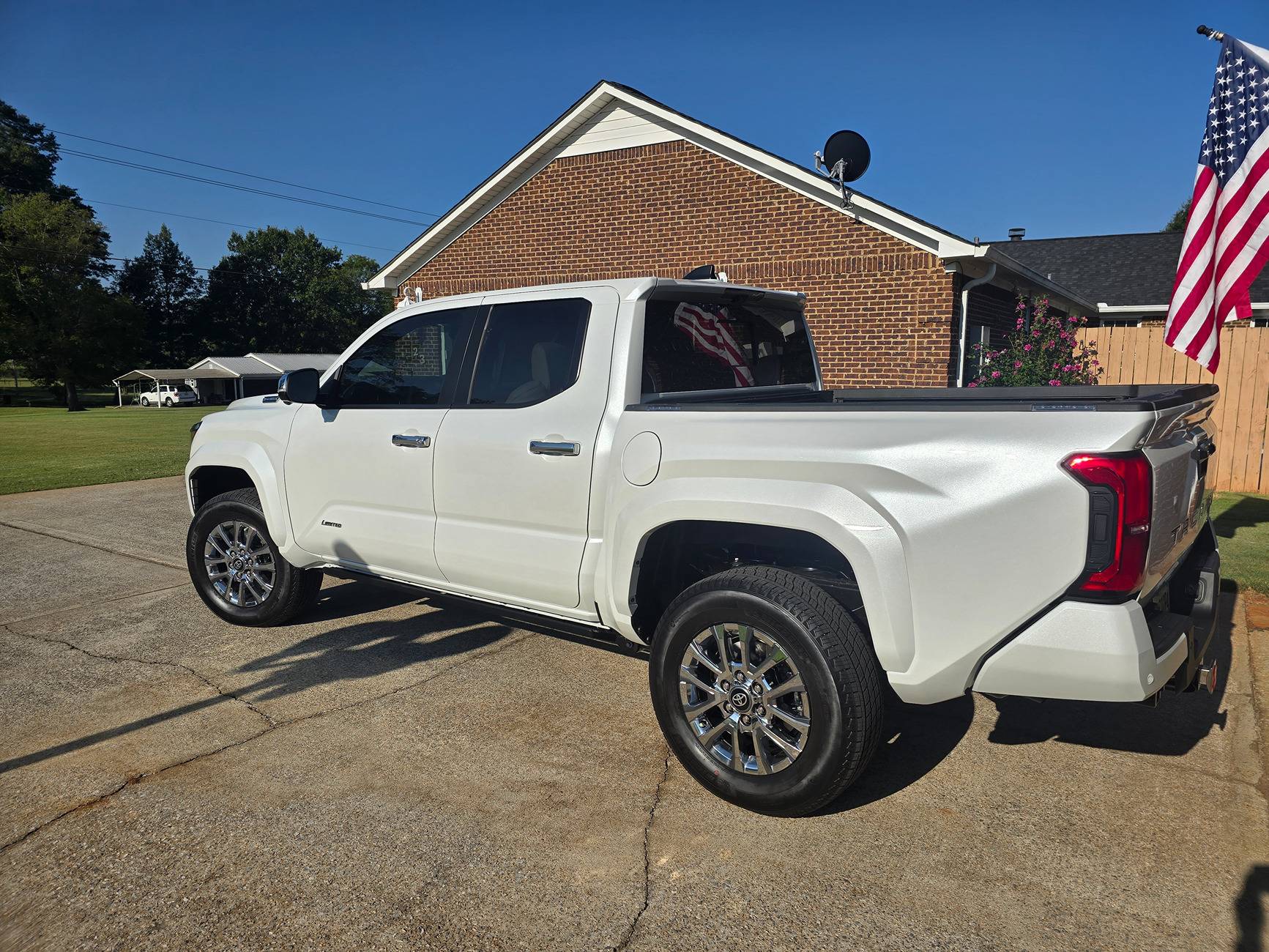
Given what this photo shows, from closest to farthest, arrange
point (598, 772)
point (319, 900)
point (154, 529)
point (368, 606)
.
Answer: point (319, 900) < point (598, 772) < point (368, 606) < point (154, 529)

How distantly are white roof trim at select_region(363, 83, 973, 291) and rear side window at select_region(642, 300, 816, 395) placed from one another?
22.1 ft

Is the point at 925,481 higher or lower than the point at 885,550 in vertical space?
higher

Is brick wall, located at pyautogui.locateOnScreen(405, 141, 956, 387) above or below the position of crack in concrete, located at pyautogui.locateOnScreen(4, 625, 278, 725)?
above

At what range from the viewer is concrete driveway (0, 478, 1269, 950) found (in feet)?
8.70

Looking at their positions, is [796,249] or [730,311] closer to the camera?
[730,311]

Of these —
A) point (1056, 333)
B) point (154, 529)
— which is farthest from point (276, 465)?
point (1056, 333)

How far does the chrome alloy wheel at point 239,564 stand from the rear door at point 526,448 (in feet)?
5.85

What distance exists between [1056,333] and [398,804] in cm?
925

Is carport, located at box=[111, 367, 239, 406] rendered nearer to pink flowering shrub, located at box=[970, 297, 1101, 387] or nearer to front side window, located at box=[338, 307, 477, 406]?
pink flowering shrub, located at box=[970, 297, 1101, 387]

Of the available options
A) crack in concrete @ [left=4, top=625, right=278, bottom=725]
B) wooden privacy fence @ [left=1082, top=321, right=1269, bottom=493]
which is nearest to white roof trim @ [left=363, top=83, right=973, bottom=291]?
wooden privacy fence @ [left=1082, top=321, right=1269, bottom=493]

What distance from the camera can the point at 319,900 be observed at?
2.76 m

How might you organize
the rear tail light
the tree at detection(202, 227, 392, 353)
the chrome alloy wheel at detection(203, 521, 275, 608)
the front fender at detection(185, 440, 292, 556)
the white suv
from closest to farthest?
the rear tail light < the front fender at detection(185, 440, 292, 556) < the chrome alloy wheel at detection(203, 521, 275, 608) < the white suv < the tree at detection(202, 227, 392, 353)

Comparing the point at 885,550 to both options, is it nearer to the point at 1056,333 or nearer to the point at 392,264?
the point at 1056,333

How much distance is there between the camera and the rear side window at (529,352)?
3979 millimetres
